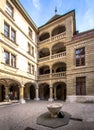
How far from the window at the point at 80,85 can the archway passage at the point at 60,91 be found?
16.7 ft

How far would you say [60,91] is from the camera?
22.5 m

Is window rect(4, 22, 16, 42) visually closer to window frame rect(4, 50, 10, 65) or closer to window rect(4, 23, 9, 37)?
window rect(4, 23, 9, 37)

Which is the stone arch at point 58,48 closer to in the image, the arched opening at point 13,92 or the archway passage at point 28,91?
the archway passage at point 28,91

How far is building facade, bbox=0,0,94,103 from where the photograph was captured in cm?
1426

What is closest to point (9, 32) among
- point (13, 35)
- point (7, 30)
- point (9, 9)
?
point (7, 30)

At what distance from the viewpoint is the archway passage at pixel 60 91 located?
21.8 m

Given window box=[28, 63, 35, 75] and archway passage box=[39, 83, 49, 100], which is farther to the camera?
archway passage box=[39, 83, 49, 100]

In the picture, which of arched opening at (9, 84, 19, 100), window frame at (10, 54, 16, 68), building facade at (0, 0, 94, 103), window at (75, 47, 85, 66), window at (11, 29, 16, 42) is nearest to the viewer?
building facade at (0, 0, 94, 103)

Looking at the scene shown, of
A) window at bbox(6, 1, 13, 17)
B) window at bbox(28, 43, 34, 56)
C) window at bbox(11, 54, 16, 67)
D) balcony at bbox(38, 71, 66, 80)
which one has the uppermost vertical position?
window at bbox(6, 1, 13, 17)

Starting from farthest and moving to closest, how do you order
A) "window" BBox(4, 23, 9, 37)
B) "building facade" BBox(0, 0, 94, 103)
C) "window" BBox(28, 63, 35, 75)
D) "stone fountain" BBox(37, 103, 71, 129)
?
"window" BBox(28, 63, 35, 75) → "building facade" BBox(0, 0, 94, 103) → "window" BBox(4, 23, 9, 37) → "stone fountain" BBox(37, 103, 71, 129)

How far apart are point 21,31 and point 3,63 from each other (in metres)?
6.12

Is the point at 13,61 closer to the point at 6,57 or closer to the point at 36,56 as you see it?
the point at 6,57

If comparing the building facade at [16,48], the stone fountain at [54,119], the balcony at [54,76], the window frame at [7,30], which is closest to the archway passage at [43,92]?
the balcony at [54,76]

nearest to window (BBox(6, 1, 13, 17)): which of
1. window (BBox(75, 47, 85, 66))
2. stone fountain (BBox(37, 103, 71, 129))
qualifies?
window (BBox(75, 47, 85, 66))
